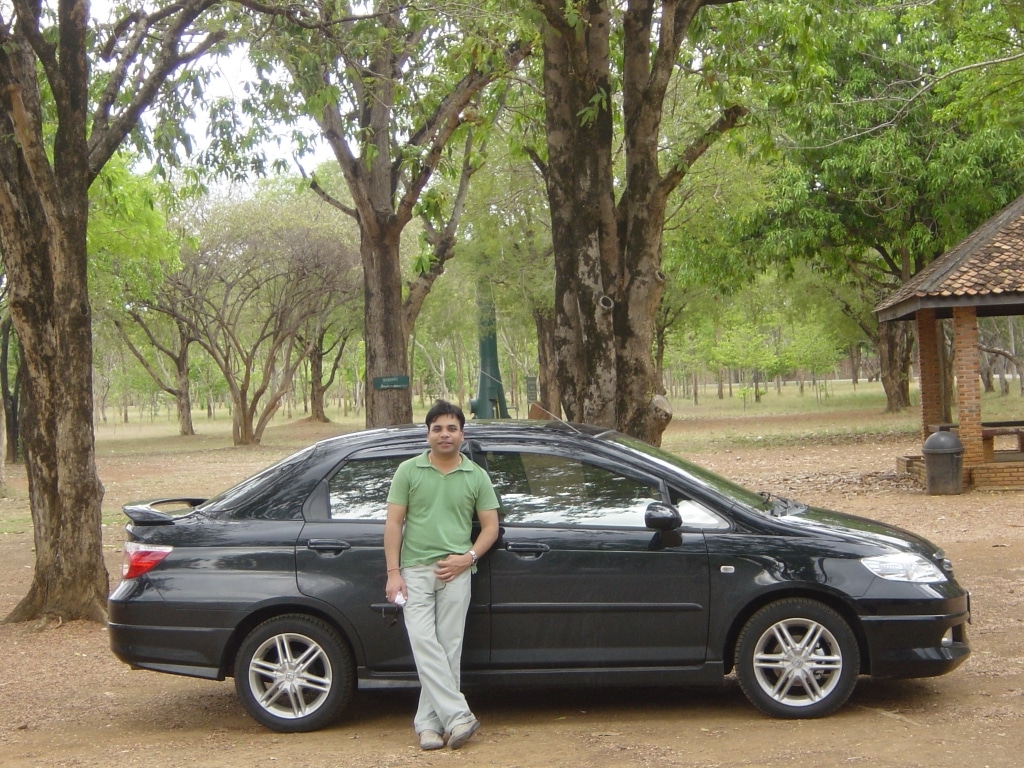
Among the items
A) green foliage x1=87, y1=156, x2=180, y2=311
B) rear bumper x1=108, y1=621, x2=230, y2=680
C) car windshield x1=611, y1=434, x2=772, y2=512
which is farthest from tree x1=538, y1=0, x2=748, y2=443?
green foliage x1=87, y1=156, x2=180, y2=311

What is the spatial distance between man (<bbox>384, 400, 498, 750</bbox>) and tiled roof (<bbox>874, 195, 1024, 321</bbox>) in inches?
518

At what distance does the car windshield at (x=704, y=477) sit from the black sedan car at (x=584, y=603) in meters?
0.10

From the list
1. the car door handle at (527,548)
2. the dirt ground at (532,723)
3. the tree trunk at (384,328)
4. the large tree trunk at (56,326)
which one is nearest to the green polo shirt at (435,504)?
the car door handle at (527,548)

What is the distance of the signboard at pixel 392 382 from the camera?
1573 cm

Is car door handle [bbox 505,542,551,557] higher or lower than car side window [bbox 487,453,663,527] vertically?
lower

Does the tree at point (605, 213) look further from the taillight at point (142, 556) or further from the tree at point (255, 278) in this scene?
the tree at point (255, 278)

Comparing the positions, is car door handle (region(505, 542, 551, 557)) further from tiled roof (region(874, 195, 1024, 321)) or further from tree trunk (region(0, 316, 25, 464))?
tree trunk (region(0, 316, 25, 464))

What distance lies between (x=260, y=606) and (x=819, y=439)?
26693 millimetres

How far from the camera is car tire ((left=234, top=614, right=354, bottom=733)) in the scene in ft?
20.4

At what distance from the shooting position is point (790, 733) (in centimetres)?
589

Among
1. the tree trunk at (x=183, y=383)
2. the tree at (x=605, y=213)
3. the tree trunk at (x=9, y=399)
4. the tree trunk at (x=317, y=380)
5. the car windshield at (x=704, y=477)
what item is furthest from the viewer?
the tree trunk at (x=317, y=380)

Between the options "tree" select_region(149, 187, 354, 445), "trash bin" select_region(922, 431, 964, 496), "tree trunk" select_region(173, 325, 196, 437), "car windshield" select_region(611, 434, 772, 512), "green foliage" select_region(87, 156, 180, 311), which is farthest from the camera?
"tree trunk" select_region(173, 325, 196, 437)

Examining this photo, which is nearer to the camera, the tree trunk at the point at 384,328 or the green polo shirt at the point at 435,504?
the green polo shirt at the point at 435,504

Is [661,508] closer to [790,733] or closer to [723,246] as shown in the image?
[790,733]
